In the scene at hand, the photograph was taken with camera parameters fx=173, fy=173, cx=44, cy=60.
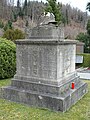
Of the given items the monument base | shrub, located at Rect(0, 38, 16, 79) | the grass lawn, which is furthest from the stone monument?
shrub, located at Rect(0, 38, 16, 79)

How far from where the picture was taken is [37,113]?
14.3ft

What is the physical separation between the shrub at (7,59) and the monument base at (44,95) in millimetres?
2672

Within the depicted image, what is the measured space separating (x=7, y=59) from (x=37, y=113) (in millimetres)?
4236

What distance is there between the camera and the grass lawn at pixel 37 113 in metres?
4.12

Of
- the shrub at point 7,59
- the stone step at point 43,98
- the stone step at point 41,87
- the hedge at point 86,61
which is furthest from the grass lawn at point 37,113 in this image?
the hedge at point 86,61

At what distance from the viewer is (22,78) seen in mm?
5375

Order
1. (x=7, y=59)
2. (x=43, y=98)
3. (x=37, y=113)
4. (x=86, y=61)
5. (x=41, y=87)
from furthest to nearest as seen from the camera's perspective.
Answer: (x=86, y=61)
(x=7, y=59)
(x=41, y=87)
(x=43, y=98)
(x=37, y=113)

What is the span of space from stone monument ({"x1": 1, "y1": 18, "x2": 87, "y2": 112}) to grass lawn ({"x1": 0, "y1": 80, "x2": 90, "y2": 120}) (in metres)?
0.17

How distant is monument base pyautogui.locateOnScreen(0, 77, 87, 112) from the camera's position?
4.48 metres

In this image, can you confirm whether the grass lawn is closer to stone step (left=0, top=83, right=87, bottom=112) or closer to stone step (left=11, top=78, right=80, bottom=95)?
stone step (left=0, top=83, right=87, bottom=112)

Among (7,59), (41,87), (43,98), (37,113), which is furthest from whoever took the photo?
(7,59)

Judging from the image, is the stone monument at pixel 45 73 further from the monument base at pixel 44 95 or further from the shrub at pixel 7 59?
the shrub at pixel 7 59

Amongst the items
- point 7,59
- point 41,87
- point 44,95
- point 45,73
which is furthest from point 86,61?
point 44,95

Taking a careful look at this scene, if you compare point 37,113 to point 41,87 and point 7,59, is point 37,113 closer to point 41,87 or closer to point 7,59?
point 41,87
